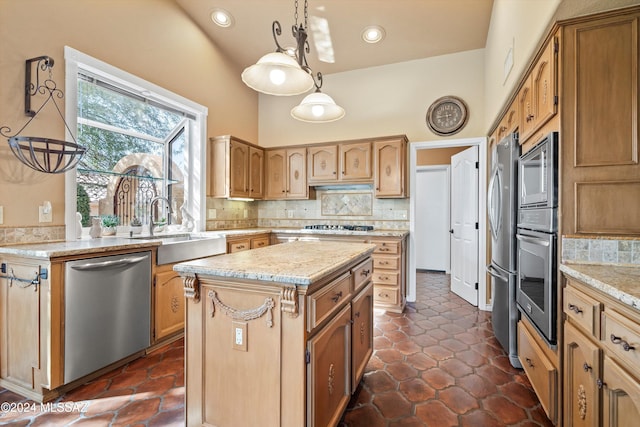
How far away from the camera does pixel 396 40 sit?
3.81m

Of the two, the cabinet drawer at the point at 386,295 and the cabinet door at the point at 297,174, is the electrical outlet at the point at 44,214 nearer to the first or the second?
the cabinet door at the point at 297,174

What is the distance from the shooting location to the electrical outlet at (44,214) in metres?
2.25

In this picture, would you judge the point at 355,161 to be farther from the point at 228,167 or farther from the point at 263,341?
the point at 263,341

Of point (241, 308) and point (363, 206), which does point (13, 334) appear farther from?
point (363, 206)

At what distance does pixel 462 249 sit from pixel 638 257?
9.28 feet

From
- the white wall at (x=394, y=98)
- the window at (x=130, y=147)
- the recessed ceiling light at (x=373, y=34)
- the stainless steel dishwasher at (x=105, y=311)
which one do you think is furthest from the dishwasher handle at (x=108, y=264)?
the recessed ceiling light at (x=373, y=34)

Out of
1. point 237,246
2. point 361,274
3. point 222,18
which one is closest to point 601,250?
point 361,274

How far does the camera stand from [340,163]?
165 inches

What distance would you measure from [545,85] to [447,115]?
2.40 meters

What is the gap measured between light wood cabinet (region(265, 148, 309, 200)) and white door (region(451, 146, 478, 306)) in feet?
7.28

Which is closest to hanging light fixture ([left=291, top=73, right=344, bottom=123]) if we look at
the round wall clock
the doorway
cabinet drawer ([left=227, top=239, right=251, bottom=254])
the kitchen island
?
the kitchen island

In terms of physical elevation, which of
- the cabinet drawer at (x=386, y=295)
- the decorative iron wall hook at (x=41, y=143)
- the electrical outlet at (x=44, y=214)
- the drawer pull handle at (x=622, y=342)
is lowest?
the cabinet drawer at (x=386, y=295)

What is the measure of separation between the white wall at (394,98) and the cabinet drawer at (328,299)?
316cm

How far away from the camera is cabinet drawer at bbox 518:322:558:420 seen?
157cm
